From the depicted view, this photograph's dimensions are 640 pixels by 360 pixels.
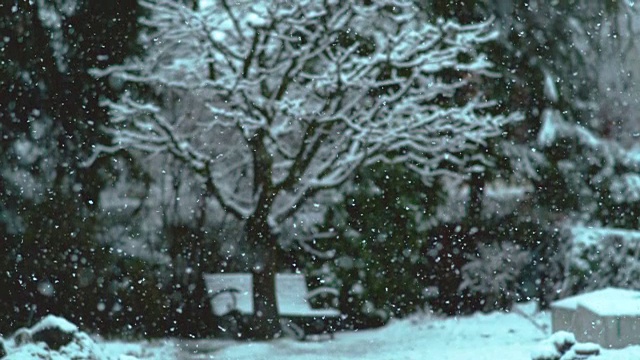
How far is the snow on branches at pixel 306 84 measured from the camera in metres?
12.8

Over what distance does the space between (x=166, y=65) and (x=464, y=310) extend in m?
5.90

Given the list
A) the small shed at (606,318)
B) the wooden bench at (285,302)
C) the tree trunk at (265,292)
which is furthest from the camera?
the wooden bench at (285,302)

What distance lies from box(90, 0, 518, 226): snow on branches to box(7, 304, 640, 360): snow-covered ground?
1811 millimetres

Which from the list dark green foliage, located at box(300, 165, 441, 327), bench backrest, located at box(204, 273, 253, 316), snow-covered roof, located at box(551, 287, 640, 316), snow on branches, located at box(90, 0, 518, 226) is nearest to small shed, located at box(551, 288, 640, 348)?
snow-covered roof, located at box(551, 287, 640, 316)

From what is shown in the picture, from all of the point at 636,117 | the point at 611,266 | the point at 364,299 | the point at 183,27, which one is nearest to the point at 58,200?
the point at 183,27

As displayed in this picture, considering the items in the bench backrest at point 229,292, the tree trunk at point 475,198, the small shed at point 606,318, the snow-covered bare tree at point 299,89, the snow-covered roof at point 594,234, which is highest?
the snow-covered bare tree at point 299,89

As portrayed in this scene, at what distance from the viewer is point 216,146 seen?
1567cm

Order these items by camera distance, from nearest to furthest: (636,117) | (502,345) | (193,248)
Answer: (502,345) → (193,248) → (636,117)

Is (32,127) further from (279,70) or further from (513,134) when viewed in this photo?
(513,134)

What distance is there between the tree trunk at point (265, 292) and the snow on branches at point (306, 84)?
310mm

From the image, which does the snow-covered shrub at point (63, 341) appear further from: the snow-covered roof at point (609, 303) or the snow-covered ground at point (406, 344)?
the snow-covered roof at point (609, 303)

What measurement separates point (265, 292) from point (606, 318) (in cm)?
481

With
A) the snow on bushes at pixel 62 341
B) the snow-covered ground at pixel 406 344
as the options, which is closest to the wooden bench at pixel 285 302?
the snow-covered ground at pixel 406 344

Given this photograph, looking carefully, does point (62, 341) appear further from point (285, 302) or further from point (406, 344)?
point (406, 344)
